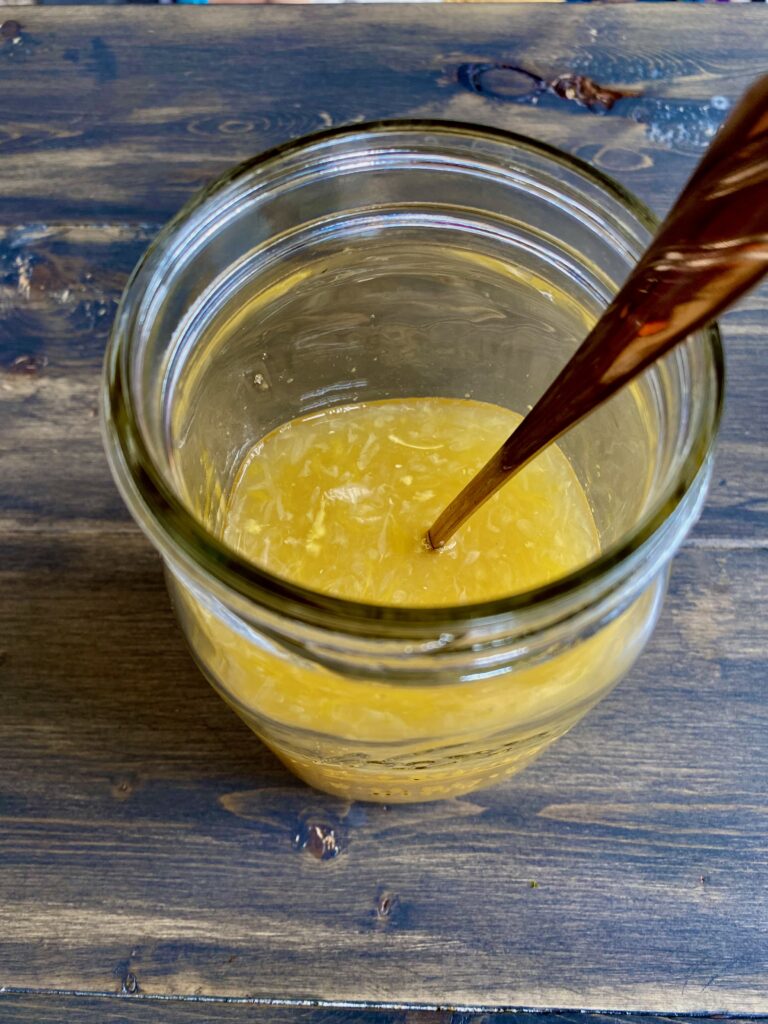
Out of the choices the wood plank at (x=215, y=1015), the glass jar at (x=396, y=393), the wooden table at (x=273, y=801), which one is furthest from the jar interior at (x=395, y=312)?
the wood plank at (x=215, y=1015)

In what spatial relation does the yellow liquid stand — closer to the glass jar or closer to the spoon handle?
the glass jar

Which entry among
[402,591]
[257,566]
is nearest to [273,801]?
[402,591]

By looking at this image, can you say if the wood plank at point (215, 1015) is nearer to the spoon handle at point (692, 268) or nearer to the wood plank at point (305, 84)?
the spoon handle at point (692, 268)

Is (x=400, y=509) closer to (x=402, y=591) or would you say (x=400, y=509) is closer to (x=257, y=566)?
(x=402, y=591)

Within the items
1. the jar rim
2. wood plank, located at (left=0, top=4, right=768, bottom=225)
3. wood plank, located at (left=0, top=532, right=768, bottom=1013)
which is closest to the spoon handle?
the jar rim

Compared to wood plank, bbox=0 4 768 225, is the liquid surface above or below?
below

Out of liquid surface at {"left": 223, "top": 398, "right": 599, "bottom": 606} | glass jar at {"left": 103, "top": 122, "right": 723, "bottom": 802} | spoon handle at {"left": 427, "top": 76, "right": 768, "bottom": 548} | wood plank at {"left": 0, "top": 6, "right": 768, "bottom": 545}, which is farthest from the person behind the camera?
wood plank at {"left": 0, "top": 6, "right": 768, "bottom": 545}

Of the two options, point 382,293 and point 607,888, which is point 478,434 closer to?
point 382,293
